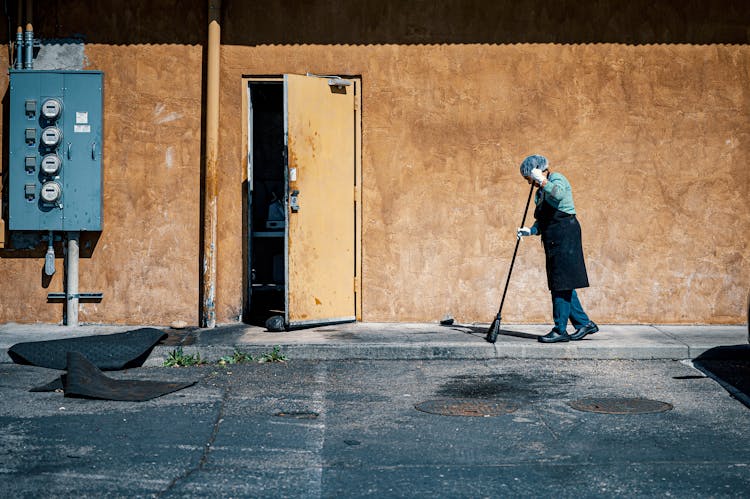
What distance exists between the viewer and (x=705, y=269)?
10.9m

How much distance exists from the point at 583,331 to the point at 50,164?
228 inches

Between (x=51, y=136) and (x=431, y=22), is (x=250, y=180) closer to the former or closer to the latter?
(x=51, y=136)

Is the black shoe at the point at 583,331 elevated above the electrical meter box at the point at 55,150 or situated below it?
below

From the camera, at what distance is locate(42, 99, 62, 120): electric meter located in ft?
34.6

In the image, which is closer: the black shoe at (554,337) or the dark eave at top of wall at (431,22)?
the black shoe at (554,337)

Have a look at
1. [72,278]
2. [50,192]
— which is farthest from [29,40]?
[72,278]

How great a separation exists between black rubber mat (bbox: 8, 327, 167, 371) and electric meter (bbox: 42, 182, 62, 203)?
1.92 metres

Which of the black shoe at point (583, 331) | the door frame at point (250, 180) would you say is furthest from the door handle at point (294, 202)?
the black shoe at point (583, 331)

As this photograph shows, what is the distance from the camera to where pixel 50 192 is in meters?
10.6

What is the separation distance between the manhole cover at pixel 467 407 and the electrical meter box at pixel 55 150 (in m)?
5.12

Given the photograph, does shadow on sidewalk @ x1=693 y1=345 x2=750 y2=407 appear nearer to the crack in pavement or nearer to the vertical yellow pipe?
the crack in pavement

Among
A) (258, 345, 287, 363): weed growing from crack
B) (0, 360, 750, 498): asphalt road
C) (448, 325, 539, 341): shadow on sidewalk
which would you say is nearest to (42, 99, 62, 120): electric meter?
(0, 360, 750, 498): asphalt road

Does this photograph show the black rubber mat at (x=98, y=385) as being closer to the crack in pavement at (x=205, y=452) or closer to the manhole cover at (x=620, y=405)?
the crack in pavement at (x=205, y=452)

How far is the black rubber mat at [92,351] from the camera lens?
341 inches
